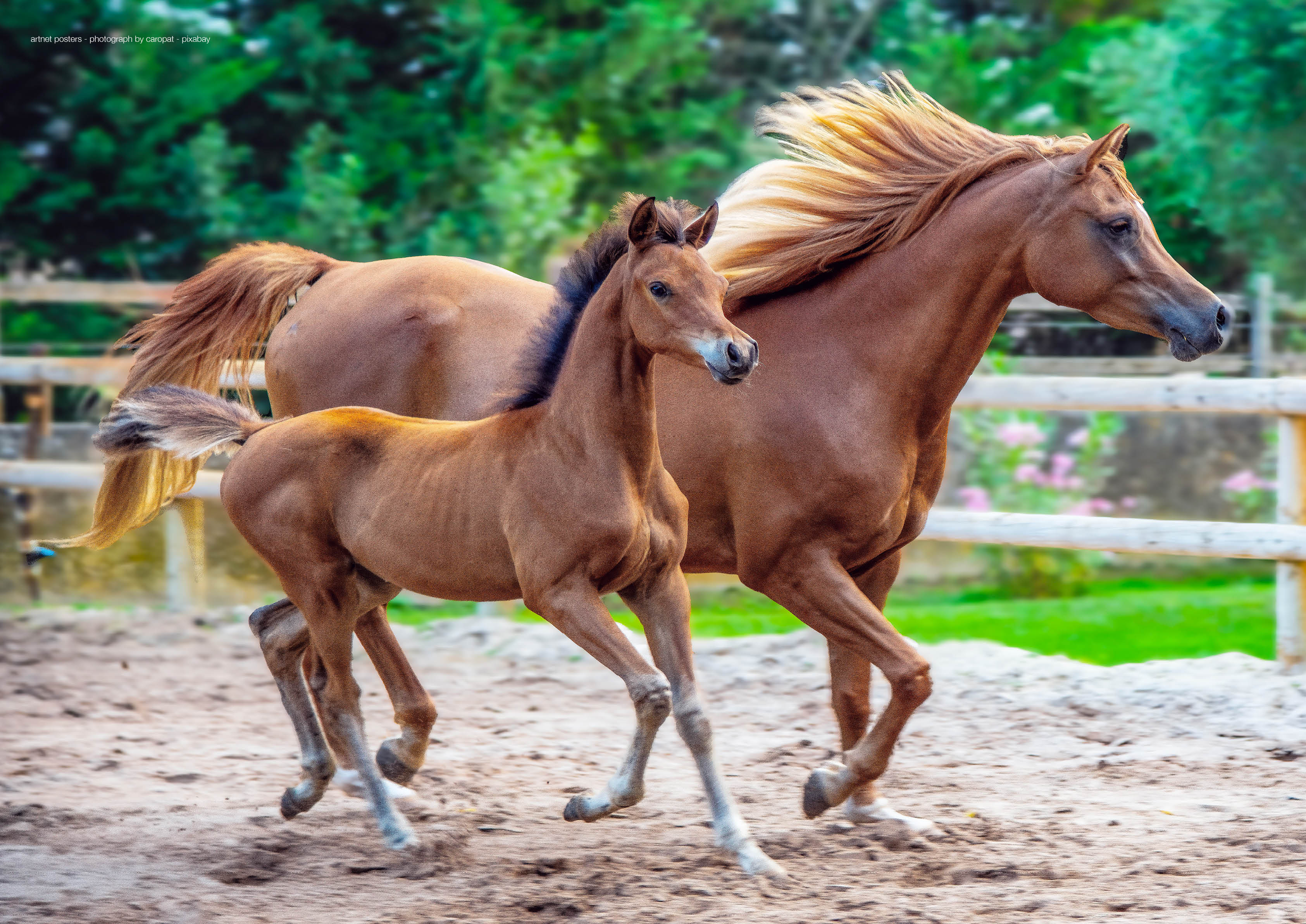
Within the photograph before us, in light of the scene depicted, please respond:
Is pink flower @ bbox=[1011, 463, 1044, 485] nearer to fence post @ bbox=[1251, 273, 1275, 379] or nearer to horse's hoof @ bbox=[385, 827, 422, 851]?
fence post @ bbox=[1251, 273, 1275, 379]

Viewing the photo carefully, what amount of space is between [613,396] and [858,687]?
1230 millimetres

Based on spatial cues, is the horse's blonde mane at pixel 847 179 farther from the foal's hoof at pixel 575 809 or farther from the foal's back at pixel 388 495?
the foal's hoof at pixel 575 809

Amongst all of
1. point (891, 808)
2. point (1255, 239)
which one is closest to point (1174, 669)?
point (891, 808)

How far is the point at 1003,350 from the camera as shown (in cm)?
824

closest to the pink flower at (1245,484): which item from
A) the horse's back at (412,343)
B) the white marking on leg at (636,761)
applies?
the horse's back at (412,343)

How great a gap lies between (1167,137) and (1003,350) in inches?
95.1

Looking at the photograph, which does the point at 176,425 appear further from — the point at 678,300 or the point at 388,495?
the point at 678,300

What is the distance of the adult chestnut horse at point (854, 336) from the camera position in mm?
3539

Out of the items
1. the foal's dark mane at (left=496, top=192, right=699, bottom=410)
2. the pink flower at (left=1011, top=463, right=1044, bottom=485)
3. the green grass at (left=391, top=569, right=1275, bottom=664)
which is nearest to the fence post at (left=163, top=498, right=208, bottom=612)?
the green grass at (left=391, top=569, right=1275, bottom=664)

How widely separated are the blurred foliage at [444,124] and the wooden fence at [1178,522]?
113 inches

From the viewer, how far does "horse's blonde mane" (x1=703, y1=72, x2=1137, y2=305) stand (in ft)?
12.5

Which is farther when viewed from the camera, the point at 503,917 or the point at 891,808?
the point at 891,808

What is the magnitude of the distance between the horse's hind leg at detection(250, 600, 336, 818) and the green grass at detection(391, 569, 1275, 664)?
3056 mm

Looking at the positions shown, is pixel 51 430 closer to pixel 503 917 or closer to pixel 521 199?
pixel 521 199
